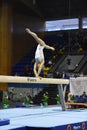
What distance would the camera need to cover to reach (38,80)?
6703 millimetres

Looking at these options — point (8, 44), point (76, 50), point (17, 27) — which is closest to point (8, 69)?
point (8, 44)

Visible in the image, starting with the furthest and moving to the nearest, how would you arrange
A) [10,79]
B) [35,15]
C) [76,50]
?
[35,15]
[76,50]
[10,79]

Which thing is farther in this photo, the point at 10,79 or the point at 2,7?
the point at 2,7

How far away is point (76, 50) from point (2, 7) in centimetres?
555

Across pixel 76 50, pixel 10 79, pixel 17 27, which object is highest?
pixel 17 27

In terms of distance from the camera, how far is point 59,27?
2588cm

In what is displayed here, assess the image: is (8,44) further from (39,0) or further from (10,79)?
(10,79)

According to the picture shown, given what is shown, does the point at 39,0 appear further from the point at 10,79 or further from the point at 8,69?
the point at 10,79

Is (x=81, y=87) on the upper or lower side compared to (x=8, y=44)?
lower

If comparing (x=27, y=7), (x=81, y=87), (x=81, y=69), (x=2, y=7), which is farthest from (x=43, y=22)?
(x=81, y=87)

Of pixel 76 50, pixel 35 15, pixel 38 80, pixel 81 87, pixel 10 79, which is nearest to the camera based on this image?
pixel 10 79

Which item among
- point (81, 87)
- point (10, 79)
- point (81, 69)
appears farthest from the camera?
point (81, 69)

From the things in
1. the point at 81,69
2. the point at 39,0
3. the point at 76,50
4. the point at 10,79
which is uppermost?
the point at 39,0

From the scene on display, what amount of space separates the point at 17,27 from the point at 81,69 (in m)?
5.51
